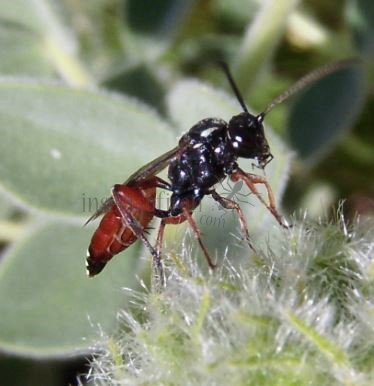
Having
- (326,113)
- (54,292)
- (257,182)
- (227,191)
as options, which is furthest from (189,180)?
(326,113)

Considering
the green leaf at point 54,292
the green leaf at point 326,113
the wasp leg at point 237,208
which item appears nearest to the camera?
the wasp leg at point 237,208

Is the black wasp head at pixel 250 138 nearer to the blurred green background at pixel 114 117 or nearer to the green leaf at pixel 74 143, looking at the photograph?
the blurred green background at pixel 114 117

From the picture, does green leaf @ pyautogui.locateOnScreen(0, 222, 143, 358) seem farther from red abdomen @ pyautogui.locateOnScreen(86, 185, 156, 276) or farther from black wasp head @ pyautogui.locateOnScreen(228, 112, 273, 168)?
black wasp head @ pyautogui.locateOnScreen(228, 112, 273, 168)

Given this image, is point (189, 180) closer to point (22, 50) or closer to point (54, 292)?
point (54, 292)

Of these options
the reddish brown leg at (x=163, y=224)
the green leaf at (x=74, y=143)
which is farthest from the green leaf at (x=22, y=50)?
the reddish brown leg at (x=163, y=224)

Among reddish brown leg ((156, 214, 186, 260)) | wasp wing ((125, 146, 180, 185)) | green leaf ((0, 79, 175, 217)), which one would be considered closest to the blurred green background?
green leaf ((0, 79, 175, 217))

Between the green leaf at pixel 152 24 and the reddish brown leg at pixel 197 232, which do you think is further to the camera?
the green leaf at pixel 152 24
